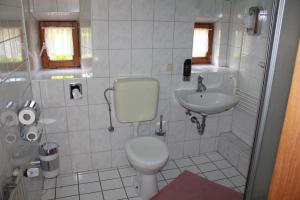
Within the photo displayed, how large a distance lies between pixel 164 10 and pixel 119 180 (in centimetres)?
169

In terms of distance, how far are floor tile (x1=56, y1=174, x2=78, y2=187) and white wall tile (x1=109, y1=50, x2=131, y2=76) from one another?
1.10 m

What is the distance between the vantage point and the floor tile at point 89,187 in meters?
2.42

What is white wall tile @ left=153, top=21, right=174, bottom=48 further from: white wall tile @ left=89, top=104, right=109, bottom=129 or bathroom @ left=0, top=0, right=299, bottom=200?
white wall tile @ left=89, top=104, right=109, bottom=129

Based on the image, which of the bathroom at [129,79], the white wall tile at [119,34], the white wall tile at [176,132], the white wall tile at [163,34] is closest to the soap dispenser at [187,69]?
the bathroom at [129,79]

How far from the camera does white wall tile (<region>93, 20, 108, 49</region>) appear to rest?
2.34 metres

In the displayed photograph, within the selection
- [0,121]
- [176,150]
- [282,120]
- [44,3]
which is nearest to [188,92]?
[176,150]

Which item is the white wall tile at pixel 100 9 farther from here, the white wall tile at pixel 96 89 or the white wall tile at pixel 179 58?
the white wall tile at pixel 179 58

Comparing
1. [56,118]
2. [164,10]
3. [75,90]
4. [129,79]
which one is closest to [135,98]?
[129,79]

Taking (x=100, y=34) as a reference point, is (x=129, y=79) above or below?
below

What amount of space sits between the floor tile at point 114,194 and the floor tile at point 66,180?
14.4 inches

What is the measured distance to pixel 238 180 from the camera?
264cm

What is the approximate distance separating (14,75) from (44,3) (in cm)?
100

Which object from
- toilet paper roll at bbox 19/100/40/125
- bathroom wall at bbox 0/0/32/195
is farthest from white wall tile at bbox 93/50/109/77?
toilet paper roll at bbox 19/100/40/125

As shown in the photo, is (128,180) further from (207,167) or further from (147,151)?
(207,167)
